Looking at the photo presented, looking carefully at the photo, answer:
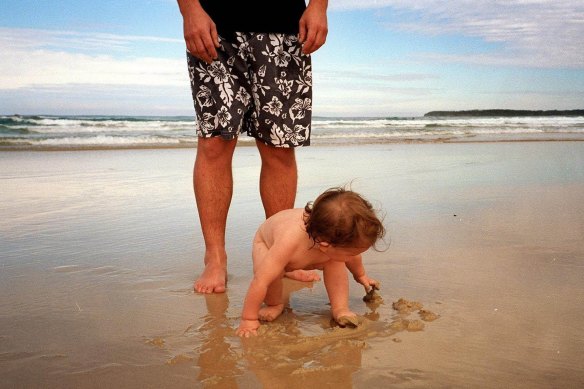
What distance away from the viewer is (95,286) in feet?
8.73

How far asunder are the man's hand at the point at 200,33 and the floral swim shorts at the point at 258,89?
0.07m

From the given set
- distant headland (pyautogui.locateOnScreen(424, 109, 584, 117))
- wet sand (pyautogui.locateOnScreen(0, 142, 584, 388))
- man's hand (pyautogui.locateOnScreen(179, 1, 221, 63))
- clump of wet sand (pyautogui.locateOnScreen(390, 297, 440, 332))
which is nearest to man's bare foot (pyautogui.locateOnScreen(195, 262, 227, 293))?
wet sand (pyautogui.locateOnScreen(0, 142, 584, 388))

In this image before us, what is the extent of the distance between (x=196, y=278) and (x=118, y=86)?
21.3 metres

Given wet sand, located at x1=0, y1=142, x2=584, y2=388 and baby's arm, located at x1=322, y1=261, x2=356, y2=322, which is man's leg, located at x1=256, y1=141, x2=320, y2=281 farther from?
baby's arm, located at x1=322, y1=261, x2=356, y2=322

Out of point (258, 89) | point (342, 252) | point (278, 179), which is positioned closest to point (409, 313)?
point (342, 252)

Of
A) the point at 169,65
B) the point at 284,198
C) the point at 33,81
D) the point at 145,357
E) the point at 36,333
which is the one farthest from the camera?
the point at 33,81

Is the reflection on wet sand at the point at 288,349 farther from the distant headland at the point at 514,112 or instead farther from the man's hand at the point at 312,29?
the distant headland at the point at 514,112

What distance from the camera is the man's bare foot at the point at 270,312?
Result: 2272 mm

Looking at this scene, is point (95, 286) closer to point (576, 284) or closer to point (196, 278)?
point (196, 278)

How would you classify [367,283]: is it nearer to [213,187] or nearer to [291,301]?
[291,301]

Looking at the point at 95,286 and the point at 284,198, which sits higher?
the point at 284,198

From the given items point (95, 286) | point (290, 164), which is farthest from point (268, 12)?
point (95, 286)

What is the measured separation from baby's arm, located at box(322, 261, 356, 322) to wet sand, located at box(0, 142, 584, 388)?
→ 0.09 meters

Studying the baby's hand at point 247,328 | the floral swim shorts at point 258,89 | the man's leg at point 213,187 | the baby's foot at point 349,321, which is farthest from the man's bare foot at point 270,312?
the floral swim shorts at point 258,89
